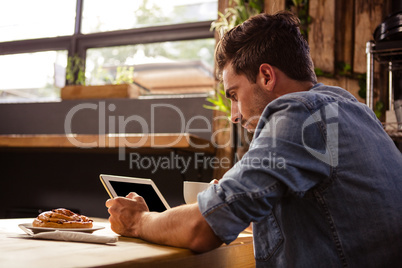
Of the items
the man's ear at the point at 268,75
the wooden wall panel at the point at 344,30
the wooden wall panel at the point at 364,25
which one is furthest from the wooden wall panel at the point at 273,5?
the man's ear at the point at 268,75

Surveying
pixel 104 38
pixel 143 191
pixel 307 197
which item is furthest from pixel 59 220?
pixel 104 38

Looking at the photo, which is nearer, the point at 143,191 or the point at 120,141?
the point at 143,191

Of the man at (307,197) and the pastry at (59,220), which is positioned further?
the pastry at (59,220)

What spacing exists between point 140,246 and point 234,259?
0.25 m

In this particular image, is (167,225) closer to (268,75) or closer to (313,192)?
(313,192)

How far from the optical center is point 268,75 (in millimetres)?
1176

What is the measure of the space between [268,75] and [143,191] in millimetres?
491

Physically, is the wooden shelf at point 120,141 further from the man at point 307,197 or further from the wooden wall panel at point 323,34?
the man at point 307,197

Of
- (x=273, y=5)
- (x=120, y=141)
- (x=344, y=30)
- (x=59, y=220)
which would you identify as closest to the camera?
(x=59, y=220)

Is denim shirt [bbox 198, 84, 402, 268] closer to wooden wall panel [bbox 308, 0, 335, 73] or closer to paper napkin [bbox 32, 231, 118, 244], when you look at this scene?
paper napkin [bbox 32, 231, 118, 244]

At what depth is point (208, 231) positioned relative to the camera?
855mm

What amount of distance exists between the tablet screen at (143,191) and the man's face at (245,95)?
35 centimetres

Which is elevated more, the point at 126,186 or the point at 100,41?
the point at 100,41

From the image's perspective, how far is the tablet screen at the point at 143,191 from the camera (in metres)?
1.25
